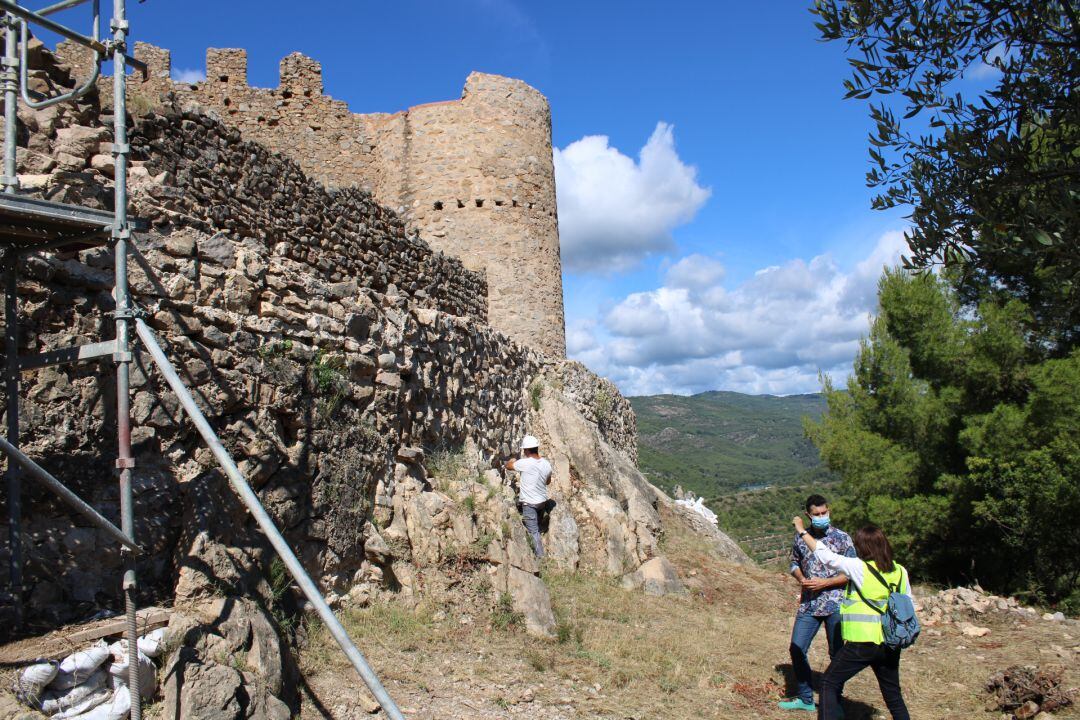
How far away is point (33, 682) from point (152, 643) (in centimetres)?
56

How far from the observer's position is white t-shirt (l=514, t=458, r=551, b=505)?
28.9 ft

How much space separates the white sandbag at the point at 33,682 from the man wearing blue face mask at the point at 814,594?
4966 mm

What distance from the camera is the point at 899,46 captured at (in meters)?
4.63

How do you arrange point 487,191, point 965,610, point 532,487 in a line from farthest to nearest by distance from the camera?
point 487,191 → point 965,610 → point 532,487

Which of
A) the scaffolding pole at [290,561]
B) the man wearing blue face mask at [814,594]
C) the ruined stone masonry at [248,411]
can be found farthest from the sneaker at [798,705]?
the scaffolding pole at [290,561]

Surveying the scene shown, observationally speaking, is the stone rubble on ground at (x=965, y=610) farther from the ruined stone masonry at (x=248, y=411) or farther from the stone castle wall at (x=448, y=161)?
the stone castle wall at (x=448, y=161)

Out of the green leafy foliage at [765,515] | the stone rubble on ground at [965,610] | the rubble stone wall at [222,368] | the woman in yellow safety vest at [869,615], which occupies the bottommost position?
the green leafy foliage at [765,515]

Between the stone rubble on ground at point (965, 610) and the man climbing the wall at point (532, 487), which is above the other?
the man climbing the wall at point (532, 487)

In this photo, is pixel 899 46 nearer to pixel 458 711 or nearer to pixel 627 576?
pixel 458 711

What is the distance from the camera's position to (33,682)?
333 cm

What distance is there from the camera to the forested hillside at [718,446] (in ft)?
220

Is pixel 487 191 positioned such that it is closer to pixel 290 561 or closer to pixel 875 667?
pixel 875 667

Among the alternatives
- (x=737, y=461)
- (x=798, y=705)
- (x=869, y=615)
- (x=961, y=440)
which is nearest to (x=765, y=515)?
(x=961, y=440)

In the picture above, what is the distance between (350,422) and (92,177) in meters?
2.65
